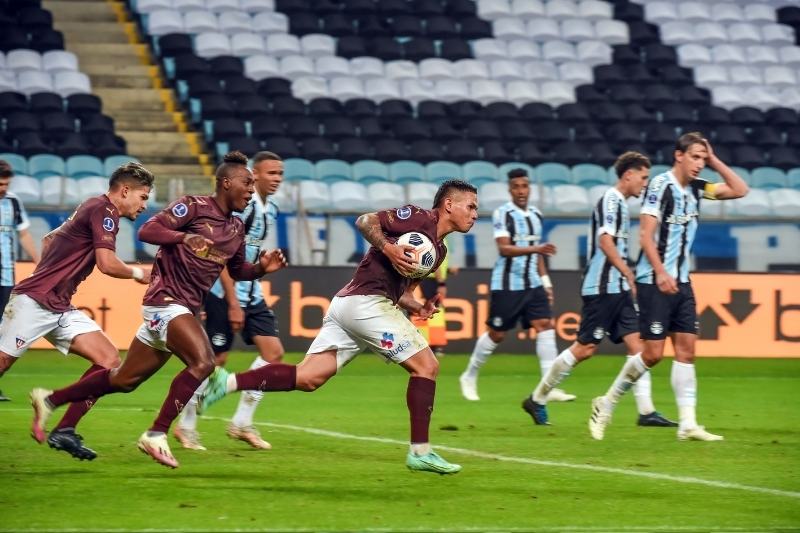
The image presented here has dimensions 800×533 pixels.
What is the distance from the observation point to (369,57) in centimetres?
2925

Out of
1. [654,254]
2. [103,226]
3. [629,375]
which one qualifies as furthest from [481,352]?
[103,226]

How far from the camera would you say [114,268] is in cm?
881

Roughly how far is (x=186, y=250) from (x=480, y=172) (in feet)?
56.9

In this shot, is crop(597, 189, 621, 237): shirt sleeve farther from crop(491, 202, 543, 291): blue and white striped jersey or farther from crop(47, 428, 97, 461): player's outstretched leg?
crop(47, 428, 97, 461): player's outstretched leg

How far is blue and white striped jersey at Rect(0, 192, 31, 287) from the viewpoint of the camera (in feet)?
46.6

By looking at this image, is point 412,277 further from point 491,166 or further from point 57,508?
point 491,166

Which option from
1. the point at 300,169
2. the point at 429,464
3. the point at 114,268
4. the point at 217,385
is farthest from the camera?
the point at 300,169

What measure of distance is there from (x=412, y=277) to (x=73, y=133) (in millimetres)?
17913

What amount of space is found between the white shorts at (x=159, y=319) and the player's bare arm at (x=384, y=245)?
1.25 m

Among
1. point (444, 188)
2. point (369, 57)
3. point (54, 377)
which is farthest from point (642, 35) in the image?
point (444, 188)

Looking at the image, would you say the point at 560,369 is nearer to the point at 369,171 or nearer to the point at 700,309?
the point at 700,309

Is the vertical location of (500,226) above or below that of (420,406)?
above

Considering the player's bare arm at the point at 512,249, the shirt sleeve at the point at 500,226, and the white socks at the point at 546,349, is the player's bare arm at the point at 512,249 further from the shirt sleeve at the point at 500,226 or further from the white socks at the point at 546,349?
the white socks at the point at 546,349

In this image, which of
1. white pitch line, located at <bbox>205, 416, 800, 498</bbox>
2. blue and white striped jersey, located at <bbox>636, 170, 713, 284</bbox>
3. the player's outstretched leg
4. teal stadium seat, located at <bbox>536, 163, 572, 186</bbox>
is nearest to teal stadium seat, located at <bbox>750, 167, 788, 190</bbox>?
teal stadium seat, located at <bbox>536, 163, 572, 186</bbox>
